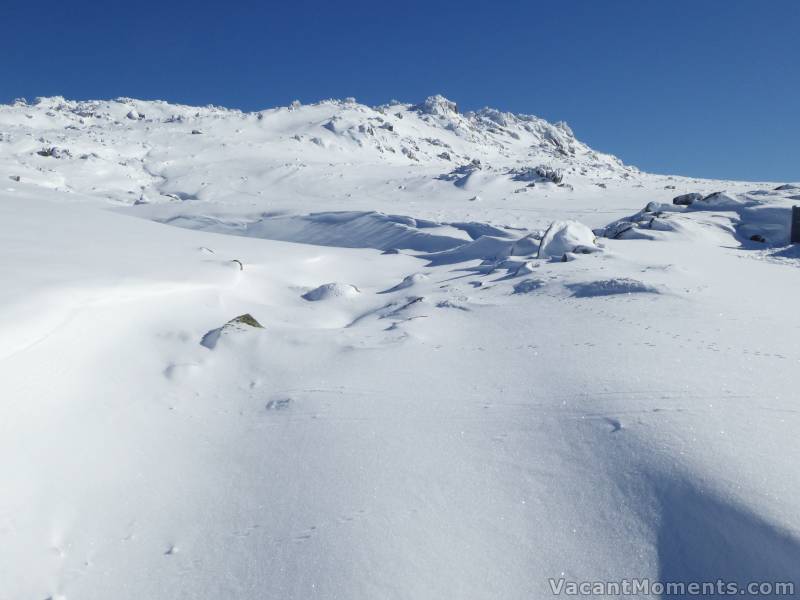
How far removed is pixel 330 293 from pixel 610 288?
327cm

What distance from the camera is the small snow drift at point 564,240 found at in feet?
23.7

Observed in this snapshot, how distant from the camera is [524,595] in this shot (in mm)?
1857

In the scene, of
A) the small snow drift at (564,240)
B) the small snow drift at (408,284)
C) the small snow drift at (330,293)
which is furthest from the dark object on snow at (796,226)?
the small snow drift at (330,293)

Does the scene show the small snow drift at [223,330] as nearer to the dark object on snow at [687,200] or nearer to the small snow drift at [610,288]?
the small snow drift at [610,288]

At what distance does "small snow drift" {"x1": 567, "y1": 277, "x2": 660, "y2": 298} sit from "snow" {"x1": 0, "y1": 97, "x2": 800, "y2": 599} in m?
0.02

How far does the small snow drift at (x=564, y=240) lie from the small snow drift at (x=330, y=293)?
9.16ft

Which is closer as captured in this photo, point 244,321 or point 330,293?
point 244,321

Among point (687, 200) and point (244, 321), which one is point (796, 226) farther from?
point (244, 321)

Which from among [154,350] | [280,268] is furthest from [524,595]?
[280,268]

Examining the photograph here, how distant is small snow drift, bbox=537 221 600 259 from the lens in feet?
23.7

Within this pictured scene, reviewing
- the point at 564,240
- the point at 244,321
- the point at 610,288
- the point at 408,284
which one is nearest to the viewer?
the point at 244,321

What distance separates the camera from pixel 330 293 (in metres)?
6.41

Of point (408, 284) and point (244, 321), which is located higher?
point (244, 321)

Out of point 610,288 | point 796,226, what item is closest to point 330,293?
point 610,288
